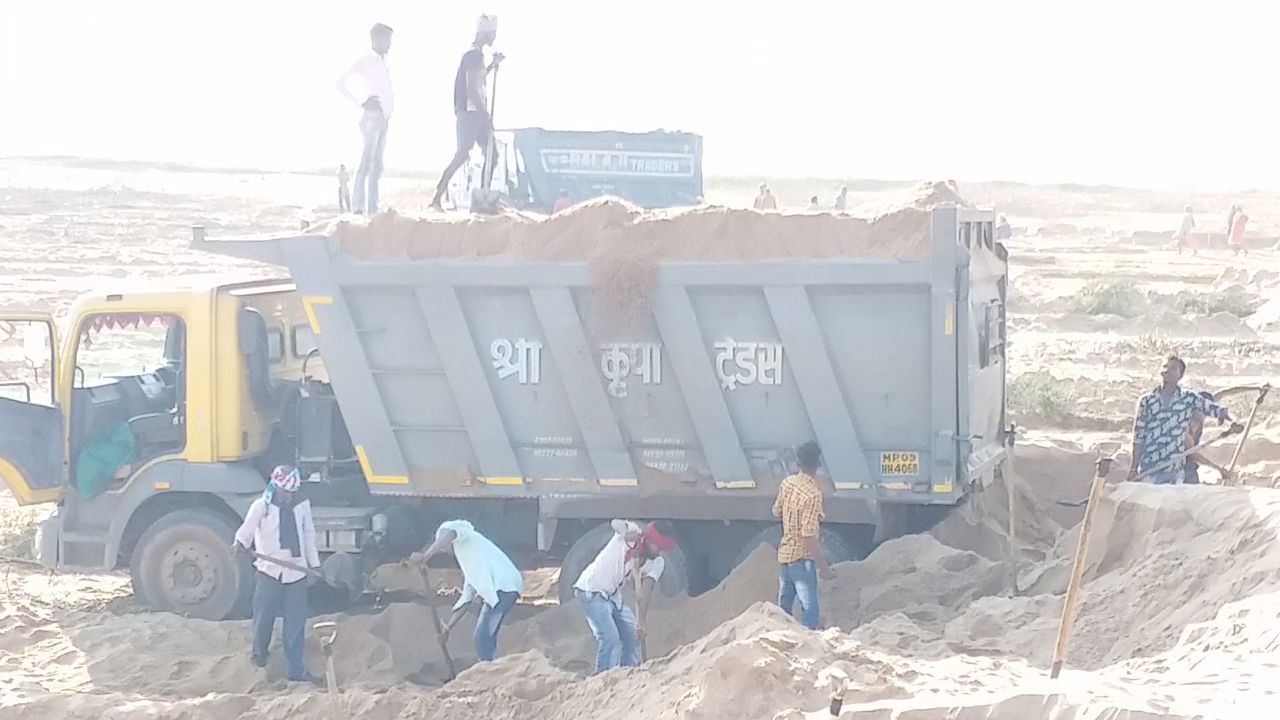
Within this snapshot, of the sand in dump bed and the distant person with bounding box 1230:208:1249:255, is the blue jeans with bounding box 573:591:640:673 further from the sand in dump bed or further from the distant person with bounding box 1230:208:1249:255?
the distant person with bounding box 1230:208:1249:255

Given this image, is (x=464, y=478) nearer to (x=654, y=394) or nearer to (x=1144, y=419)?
(x=654, y=394)

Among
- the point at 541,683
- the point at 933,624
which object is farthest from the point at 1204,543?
the point at 541,683

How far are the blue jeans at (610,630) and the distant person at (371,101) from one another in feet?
15.1

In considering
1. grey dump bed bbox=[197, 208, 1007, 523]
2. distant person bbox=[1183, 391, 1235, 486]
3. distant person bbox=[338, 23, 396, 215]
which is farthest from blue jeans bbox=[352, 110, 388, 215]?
distant person bbox=[1183, 391, 1235, 486]

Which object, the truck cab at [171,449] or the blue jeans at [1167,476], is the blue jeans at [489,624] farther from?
the blue jeans at [1167,476]

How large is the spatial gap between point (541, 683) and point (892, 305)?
2.80 m

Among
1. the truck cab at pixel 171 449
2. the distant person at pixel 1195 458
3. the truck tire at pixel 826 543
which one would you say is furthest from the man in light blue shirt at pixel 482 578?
the distant person at pixel 1195 458

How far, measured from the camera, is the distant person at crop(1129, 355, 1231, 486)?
9.38m

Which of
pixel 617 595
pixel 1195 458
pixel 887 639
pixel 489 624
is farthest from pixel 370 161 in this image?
pixel 1195 458

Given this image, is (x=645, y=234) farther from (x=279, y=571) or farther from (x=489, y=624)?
(x=279, y=571)

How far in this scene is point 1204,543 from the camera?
25.1ft

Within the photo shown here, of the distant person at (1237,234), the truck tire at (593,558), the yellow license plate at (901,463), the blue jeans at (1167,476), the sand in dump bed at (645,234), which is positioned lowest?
the truck tire at (593,558)

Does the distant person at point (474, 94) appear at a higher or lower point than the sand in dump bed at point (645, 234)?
higher

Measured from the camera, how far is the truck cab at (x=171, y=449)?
9.30 metres
